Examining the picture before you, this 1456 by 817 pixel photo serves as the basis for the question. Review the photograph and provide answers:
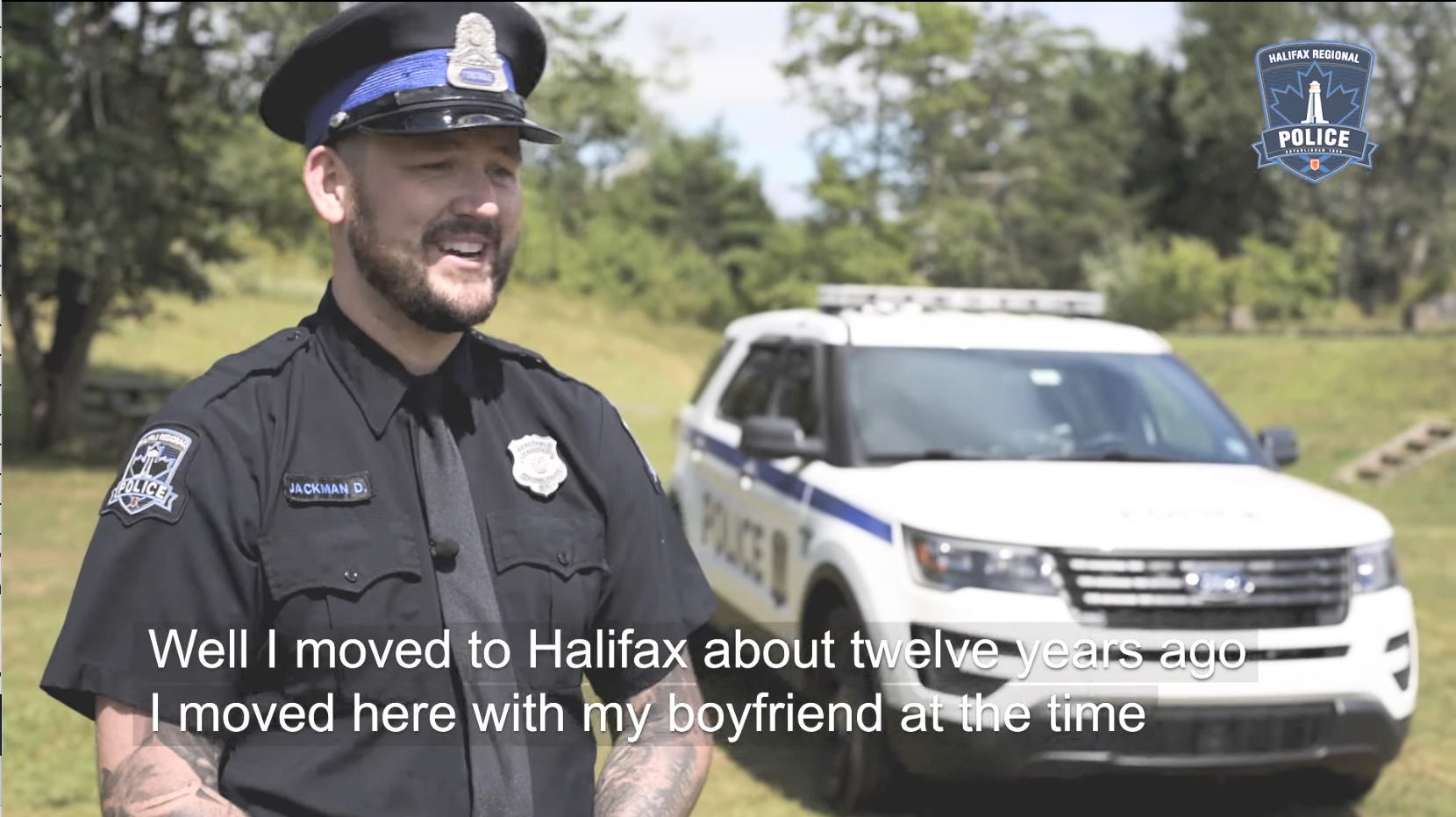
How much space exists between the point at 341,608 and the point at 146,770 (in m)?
0.30

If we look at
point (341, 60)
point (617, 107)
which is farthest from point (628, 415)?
point (341, 60)

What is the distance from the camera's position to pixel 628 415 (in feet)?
94.1

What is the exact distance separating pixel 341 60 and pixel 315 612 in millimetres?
779

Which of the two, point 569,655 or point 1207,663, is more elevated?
point 569,655

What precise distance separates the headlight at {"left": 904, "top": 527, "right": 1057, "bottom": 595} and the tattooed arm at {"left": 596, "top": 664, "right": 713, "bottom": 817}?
3.02 metres

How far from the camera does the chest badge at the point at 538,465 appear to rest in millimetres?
2162

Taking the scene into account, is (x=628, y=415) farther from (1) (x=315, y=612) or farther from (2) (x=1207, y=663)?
(1) (x=315, y=612)

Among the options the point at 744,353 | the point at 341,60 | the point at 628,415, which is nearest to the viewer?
the point at 341,60

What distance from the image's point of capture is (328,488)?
6.62ft

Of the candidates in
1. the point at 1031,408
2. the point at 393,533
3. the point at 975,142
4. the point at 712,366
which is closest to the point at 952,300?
the point at 1031,408

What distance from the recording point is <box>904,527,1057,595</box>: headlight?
Result: 5156 millimetres

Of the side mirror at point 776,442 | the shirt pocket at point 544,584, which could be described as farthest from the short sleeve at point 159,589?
the side mirror at point 776,442

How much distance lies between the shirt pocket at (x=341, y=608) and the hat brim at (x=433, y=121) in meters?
0.53

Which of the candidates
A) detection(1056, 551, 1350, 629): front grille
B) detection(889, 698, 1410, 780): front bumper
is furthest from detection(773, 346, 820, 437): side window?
Answer: detection(889, 698, 1410, 780): front bumper
